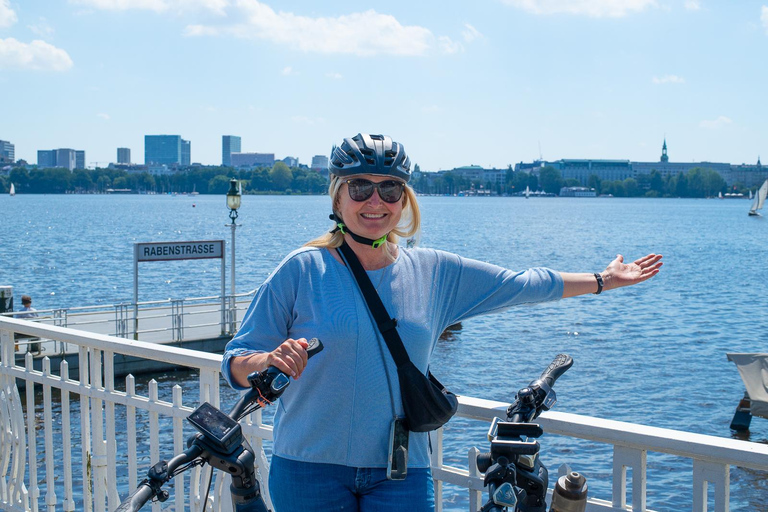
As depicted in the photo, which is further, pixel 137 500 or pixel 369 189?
pixel 369 189

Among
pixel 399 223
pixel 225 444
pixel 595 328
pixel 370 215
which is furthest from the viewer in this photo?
pixel 595 328

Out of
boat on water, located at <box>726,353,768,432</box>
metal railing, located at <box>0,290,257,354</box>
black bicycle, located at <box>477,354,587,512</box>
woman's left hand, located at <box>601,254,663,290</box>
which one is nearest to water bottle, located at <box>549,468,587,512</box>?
black bicycle, located at <box>477,354,587,512</box>

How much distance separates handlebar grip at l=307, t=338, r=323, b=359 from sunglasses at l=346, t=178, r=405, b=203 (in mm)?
628

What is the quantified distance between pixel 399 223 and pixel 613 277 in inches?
37.5

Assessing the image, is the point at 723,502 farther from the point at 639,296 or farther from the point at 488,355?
the point at 639,296

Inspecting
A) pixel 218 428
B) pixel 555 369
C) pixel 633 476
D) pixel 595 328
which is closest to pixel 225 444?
pixel 218 428

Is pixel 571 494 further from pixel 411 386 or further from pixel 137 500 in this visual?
pixel 137 500

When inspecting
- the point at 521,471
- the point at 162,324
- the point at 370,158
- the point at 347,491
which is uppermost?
the point at 370,158

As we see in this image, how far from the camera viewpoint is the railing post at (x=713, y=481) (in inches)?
108

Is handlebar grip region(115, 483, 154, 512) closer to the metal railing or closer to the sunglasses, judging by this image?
the sunglasses

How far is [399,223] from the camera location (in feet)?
10.2

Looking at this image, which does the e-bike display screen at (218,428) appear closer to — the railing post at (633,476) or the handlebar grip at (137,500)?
the handlebar grip at (137,500)

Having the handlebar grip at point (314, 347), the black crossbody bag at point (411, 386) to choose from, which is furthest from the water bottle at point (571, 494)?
the handlebar grip at point (314, 347)

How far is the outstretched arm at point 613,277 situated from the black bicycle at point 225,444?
48.0 inches
